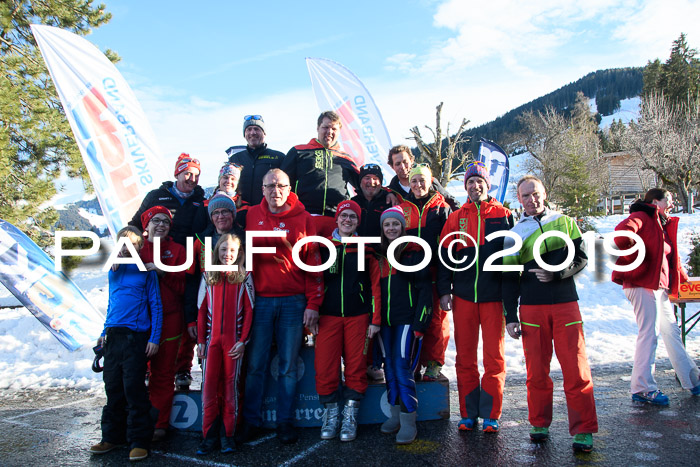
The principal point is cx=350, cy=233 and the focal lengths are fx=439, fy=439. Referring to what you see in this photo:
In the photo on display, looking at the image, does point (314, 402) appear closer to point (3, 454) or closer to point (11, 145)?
point (3, 454)

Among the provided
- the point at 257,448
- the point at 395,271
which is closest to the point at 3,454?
the point at 257,448

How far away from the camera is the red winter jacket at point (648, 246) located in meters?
4.73

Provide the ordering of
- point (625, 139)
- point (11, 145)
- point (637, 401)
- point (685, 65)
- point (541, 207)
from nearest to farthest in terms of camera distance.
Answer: point (541, 207) → point (637, 401) → point (11, 145) → point (625, 139) → point (685, 65)

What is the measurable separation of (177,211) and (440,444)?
3.46 metres

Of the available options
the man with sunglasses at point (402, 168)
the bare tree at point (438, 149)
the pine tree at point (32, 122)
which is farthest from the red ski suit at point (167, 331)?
the bare tree at point (438, 149)

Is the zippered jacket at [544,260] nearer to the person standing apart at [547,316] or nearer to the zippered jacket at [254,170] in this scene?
the person standing apart at [547,316]

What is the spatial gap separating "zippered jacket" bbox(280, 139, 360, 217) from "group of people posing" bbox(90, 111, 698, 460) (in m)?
0.78

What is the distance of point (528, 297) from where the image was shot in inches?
150

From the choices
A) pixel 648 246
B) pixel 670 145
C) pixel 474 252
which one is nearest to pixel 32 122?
pixel 474 252

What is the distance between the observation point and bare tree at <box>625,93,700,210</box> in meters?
31.5

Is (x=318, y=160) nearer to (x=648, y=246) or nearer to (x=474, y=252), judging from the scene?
(x=474, y=252)

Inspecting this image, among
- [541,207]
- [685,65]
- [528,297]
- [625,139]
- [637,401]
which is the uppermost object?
[685,65]

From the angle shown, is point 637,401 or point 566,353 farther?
point 637,401

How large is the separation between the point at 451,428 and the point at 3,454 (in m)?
3.98
